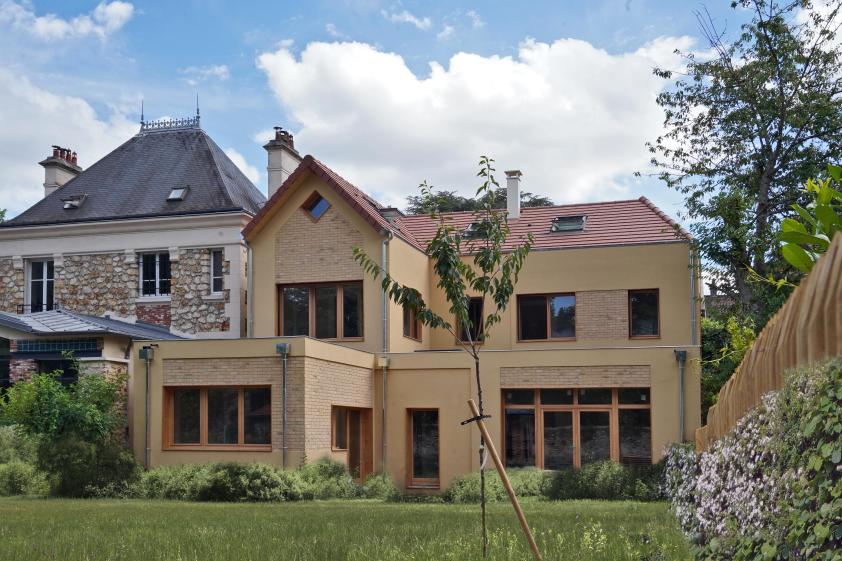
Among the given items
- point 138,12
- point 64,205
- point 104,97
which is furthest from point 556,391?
point 64,205

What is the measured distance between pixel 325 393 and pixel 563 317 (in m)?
8.33

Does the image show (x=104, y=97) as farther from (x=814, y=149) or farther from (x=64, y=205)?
(x=814, y=149)

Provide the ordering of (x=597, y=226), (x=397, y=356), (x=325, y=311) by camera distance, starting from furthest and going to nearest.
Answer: (x=597, y=226) < (x=325, y=311) < (x=397, y=356)

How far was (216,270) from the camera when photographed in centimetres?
2884

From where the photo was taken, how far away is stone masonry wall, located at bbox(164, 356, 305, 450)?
67.7ft

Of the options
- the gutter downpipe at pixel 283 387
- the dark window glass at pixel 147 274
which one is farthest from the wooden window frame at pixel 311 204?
the dark window glass at pixel 147 274

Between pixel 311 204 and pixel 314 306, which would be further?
pixel 314 306

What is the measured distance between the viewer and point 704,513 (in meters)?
7.98

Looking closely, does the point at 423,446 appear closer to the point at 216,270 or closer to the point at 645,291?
the point at 645,291

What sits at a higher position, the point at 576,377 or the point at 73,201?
the point at 73,201

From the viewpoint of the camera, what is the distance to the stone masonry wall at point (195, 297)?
93.1 ft

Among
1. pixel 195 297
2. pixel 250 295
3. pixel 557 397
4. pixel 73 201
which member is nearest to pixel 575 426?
pixel 557 397

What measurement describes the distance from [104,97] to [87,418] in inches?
301

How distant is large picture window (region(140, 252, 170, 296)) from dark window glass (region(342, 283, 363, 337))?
6746 mm
